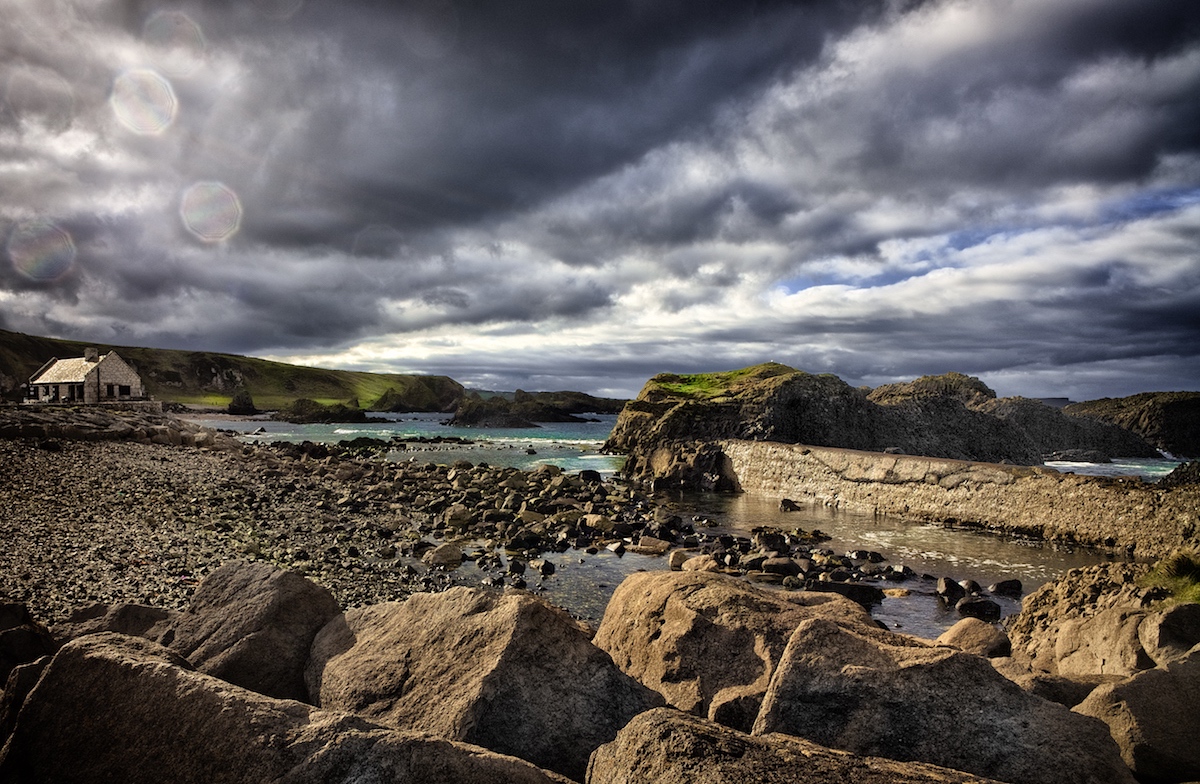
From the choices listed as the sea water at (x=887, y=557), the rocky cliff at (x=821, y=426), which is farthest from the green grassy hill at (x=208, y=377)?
the sea water at (x=887, y=557)

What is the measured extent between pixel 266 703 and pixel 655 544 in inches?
617

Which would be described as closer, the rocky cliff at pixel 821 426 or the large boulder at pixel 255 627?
the large boulder at pixel 255 627

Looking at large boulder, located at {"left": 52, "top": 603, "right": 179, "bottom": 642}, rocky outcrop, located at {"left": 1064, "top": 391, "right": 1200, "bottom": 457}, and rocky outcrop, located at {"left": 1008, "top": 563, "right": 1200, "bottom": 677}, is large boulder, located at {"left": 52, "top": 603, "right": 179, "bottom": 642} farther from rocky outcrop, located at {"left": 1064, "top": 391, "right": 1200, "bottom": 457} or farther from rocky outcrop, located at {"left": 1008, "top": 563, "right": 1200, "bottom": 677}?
rocky outcrop, located at {"left": 1064, "top": 391, "right": 1200, "bottom": 457}

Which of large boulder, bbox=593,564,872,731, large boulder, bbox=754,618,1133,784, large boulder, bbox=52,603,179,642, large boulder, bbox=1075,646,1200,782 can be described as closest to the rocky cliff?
Result: large boulder, bbox=593,564,872,731

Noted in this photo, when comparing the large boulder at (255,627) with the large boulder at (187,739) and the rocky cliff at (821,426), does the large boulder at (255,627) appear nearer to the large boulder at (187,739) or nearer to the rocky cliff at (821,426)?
the large boulder at (187,739)

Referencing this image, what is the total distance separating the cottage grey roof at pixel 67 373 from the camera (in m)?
65.1

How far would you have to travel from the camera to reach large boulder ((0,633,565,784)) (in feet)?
10.5

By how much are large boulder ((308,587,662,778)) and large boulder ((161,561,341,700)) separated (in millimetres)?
360

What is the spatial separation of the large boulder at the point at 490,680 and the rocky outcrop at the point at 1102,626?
200 inches

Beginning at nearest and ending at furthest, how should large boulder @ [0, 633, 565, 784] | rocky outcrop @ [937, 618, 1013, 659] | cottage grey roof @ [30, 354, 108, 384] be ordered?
large boulder @ [0, 633, 565, 784] → rocky outcrop @ [937, 618, 1013, 659] → cottage grey roof @ [30, 354, 108, 384]

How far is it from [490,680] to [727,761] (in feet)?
6.77

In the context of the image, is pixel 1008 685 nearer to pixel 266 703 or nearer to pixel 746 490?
pixel 266 703

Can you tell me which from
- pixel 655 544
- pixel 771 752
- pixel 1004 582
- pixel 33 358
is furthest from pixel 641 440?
→ pixel 33 358

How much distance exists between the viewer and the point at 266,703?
3600mm
